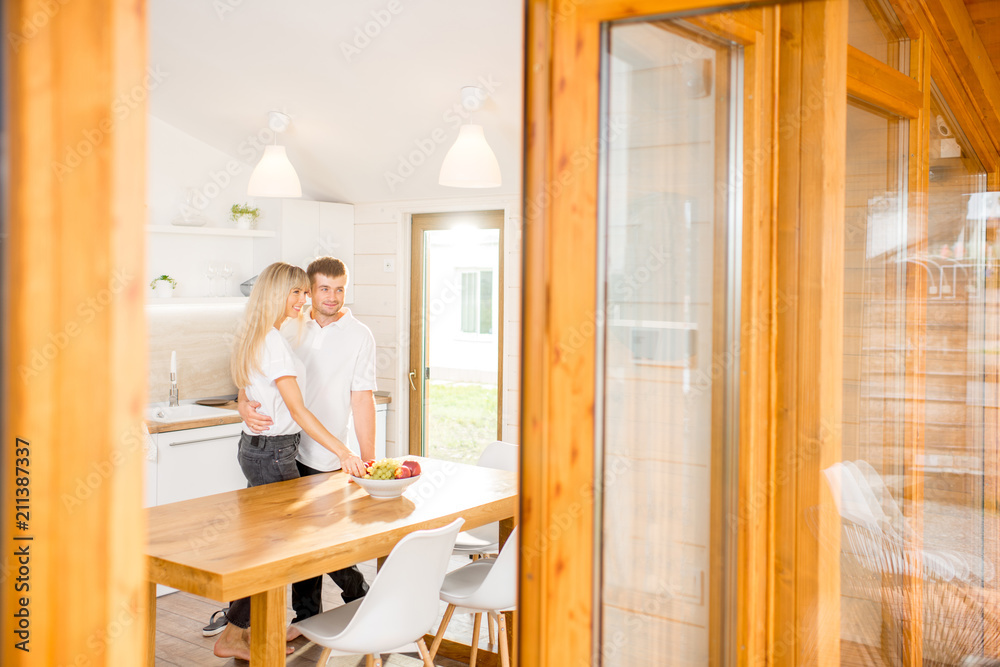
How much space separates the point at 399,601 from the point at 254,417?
115cm

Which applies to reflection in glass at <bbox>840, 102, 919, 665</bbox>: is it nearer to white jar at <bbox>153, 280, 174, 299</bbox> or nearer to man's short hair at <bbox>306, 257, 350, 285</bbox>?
man's short hair at <bbox>306, 257, 350, 285</bbox>

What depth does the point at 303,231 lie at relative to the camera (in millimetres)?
4910

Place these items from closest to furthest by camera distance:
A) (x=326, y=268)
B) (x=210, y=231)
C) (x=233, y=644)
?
(x=233, y=644) < (x=326, y=268) < (x=210, y=231)

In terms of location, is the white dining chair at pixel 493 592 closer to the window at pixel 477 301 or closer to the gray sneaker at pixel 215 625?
the gray sneaker at pixel 215 625

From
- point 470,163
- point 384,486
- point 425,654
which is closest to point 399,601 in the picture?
point 425,654

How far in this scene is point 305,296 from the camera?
3.13 metres

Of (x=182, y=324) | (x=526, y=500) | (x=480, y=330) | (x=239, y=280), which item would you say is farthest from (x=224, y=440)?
(x=526, y=500)

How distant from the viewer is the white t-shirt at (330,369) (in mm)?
3229

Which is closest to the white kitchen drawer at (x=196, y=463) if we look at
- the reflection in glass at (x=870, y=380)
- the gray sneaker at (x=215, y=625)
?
the gray sneaker at (x=215, y=625)

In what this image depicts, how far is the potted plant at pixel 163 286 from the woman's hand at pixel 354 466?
6.65 feet

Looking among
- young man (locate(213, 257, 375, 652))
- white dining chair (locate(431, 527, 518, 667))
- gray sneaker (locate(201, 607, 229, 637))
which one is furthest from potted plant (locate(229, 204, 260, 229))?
white dining chair (locate(431, 527, 518, 667))

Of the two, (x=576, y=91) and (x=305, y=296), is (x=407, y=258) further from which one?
(x=576, y=91)

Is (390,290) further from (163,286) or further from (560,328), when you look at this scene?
(560,328)

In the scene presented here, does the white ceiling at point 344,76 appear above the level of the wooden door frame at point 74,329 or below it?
above
